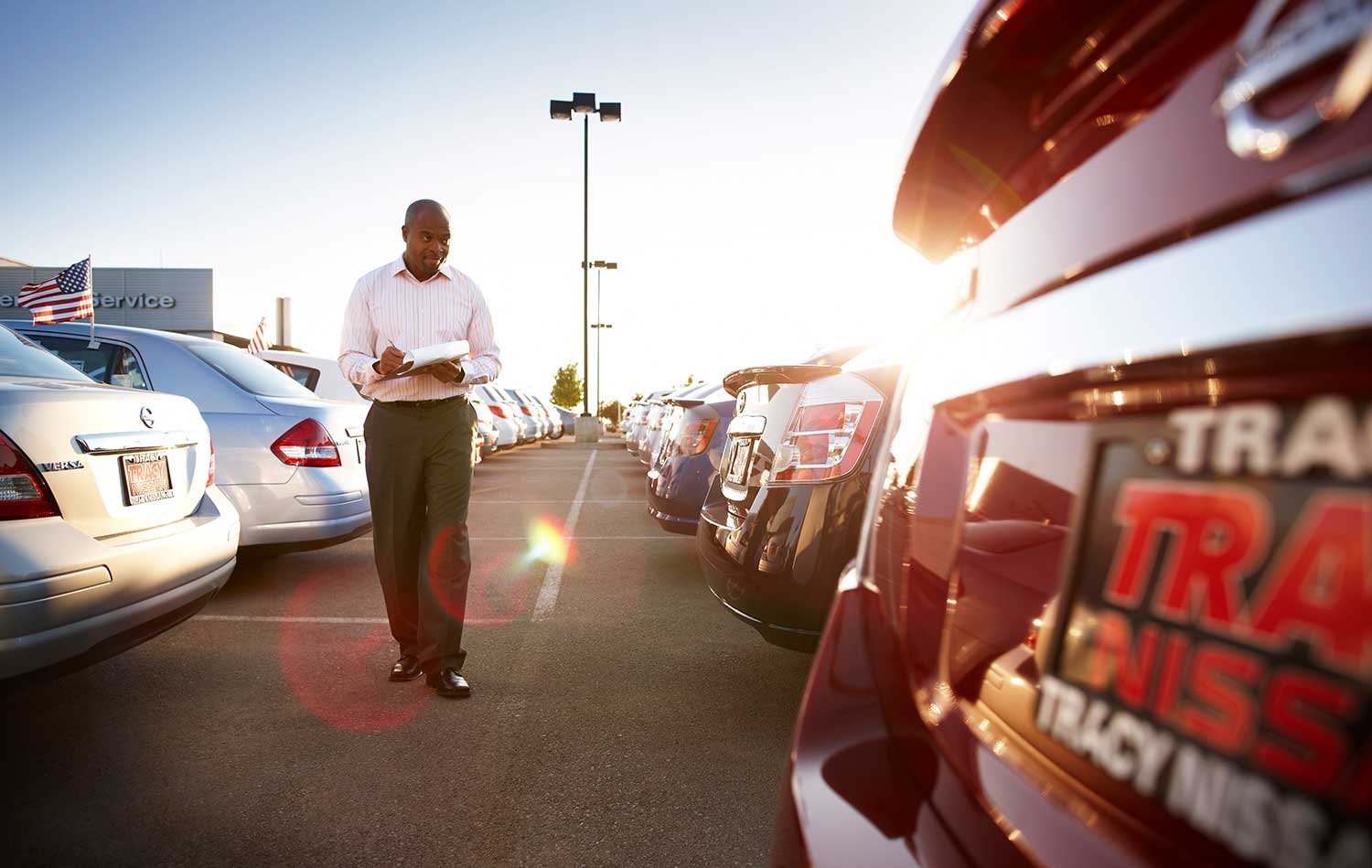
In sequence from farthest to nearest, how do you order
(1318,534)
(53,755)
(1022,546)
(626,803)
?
(53,755)
(626,803)
(1022,546)
(1318,534)

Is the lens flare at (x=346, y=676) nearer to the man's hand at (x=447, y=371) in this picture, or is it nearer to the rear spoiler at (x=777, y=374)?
the man's hand at (x=447, y=371)

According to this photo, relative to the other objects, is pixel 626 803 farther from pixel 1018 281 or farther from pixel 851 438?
pixel 1018 281

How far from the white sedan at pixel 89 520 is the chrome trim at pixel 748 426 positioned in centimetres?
235

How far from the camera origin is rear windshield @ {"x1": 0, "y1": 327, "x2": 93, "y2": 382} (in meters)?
3.11

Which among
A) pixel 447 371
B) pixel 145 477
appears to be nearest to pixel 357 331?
pixel 447 371

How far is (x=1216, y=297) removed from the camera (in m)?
0.57

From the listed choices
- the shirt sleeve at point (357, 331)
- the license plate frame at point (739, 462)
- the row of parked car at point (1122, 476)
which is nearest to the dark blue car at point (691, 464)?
the license plate frame at point (739, 462)

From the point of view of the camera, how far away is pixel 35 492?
2.60 m

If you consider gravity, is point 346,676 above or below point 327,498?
below

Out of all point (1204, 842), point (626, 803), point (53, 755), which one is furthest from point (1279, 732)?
point (53, 755)

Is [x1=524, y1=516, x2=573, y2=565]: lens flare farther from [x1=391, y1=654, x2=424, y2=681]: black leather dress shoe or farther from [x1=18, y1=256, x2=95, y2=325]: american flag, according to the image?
[x1=18, y1=256, x2=95, y2=325]: american flag

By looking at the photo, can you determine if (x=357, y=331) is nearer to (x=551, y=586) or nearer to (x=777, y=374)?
(x=777, y=374)

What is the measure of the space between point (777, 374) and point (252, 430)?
10.7 ft

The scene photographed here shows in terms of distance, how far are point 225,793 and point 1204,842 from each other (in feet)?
9.07
